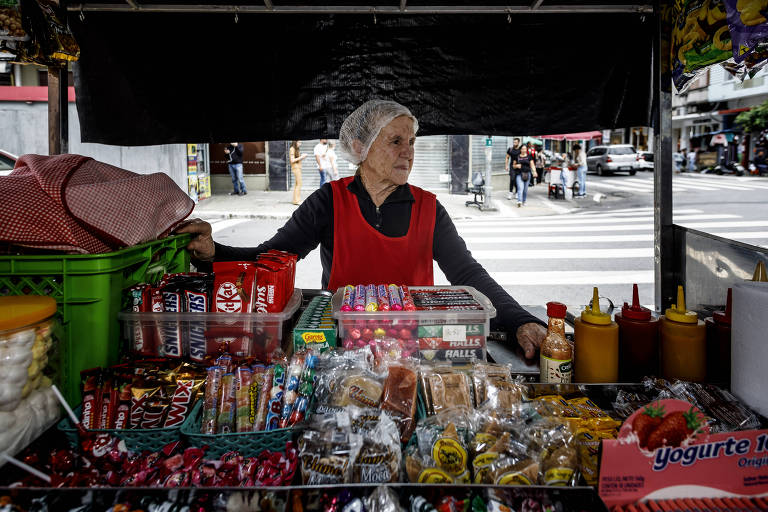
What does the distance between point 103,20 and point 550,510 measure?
11.8ft

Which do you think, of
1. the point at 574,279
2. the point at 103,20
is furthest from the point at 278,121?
the point at 574,279

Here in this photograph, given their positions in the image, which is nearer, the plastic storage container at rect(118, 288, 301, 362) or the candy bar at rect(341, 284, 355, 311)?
the plastic storage container at rect(118, 288, 301, 362)

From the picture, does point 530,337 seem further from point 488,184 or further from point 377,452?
point 488,184

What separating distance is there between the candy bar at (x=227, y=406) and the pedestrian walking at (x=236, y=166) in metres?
16.6

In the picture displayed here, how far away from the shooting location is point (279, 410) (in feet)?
4.83

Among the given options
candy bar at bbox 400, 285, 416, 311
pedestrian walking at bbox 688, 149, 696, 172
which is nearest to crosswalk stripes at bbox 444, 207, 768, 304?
candy bar at bbox 400, 285, 416, 311

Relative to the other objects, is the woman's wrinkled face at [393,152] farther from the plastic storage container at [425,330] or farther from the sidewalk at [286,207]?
the sidewalk at [286,207]

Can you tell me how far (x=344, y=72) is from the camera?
3.55 m

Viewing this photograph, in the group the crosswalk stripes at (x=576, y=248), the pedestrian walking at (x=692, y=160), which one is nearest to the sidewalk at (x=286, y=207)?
the crosswalk stripes at (x=576, y=248)

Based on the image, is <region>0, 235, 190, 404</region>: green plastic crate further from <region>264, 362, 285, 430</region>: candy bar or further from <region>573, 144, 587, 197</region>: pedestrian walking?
<region>573, 144, 587, 197</region>: pedestrian walking

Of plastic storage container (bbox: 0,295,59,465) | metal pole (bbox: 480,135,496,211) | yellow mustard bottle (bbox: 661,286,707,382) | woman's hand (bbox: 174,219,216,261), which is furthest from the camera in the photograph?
metal pole (bbox: 480,135,496,211)

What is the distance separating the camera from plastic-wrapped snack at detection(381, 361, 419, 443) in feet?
4.58

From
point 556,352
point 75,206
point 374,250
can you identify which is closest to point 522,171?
point 374,250

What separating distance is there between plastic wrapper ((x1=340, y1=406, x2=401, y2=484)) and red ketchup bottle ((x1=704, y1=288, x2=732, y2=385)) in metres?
1.21
